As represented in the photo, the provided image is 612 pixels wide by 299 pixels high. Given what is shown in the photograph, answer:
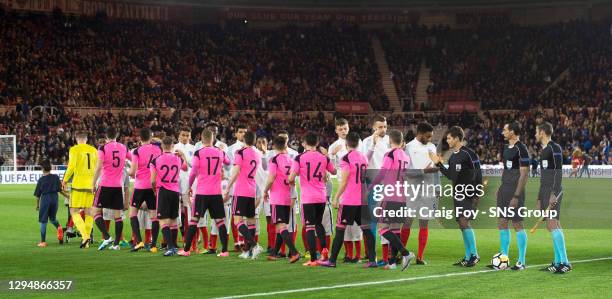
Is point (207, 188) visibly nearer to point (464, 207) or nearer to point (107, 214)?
point (107, 214)

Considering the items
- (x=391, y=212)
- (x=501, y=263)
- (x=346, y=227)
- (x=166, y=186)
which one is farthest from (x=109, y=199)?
(x=501, y=263)

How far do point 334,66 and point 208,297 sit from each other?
166ft

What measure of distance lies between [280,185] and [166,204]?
2261mm

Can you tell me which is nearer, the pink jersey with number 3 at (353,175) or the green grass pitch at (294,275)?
the green grass pitch at (294,275)

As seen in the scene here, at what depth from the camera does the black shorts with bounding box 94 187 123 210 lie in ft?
55.3

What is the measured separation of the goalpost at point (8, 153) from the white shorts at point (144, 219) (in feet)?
82.2

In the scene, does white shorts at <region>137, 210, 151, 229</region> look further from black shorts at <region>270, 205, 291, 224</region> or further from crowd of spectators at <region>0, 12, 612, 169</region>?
crowd of spectators at <region>0, 12, 612, 169</region>

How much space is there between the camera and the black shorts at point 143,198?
54.5 feet

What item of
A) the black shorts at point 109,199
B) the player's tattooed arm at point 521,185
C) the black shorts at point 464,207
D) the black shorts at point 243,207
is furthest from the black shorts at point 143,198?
the player's tattooed arm at point 521,185

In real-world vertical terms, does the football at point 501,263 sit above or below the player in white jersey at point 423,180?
below

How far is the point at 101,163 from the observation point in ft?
55.0

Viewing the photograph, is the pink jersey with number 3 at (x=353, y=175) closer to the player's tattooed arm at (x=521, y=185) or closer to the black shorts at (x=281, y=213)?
the black shorts at (x=281, y=213)

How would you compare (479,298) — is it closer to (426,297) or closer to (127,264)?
(426,297)

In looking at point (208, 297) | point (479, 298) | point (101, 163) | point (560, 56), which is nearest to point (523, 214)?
point (479, 298)
